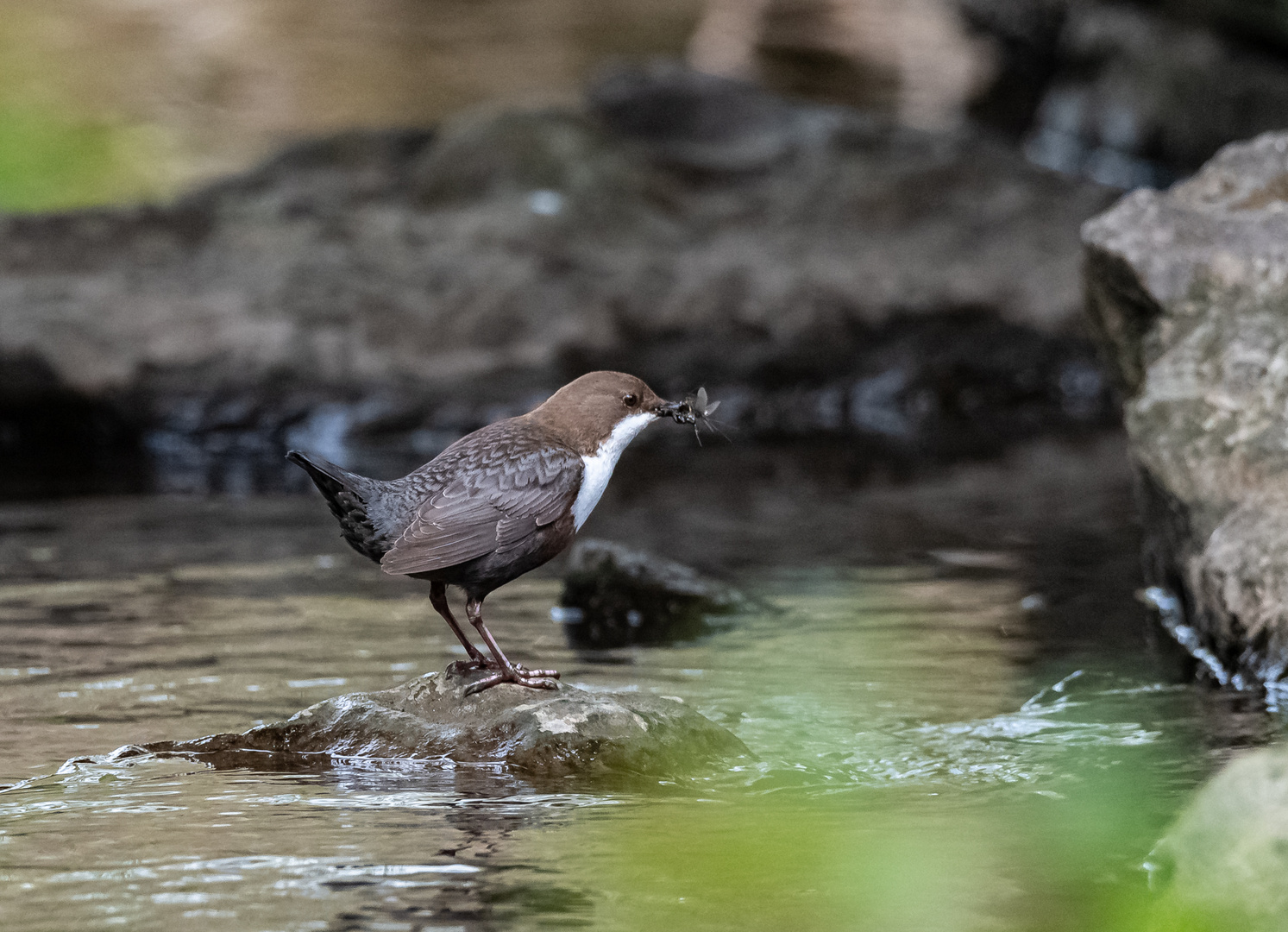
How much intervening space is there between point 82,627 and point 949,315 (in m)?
7.24

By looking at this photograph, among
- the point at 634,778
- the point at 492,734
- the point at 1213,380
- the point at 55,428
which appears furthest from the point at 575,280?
the point at 634,778

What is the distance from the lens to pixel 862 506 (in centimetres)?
848

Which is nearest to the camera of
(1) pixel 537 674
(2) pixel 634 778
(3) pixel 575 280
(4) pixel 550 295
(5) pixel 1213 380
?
(2) pixel 634 778

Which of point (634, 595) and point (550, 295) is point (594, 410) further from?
point (550, 295)

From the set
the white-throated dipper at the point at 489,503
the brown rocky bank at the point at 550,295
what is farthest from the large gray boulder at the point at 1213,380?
the brown rocky bank at the point at 550,295

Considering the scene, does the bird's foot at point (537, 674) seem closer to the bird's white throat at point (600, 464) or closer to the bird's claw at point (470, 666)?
the bird's claw at point (470, 666)

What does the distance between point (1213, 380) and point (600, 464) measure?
2.31 meters

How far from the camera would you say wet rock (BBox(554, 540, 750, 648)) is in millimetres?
6113

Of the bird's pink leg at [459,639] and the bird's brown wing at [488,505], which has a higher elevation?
the bird's brown wing at [488,505]

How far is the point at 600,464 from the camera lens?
171 inches

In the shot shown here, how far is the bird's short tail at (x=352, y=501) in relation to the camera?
4078 mm

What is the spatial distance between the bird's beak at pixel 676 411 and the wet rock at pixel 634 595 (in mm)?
1619

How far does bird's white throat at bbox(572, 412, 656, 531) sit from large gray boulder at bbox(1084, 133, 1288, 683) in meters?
1.87

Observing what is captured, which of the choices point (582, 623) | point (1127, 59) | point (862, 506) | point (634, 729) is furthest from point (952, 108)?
point (634, 729)
